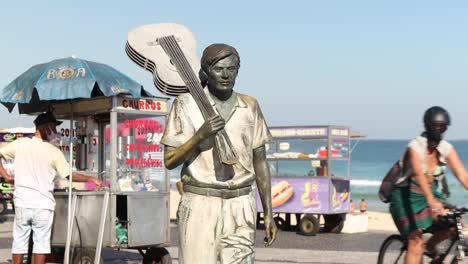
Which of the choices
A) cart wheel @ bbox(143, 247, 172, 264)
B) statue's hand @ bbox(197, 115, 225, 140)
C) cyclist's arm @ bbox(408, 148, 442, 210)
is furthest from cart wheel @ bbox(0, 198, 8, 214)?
statue's hand @ bbox(197, 115, 225, 140)

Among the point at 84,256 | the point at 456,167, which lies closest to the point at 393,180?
the point at 456,167

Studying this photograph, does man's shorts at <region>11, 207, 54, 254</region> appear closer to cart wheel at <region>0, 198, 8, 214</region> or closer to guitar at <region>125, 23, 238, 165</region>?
guitar at <region>125, 23, 238, 165</region>

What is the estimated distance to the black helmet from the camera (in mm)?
6797

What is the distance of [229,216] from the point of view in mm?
4047

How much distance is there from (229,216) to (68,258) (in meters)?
5.26

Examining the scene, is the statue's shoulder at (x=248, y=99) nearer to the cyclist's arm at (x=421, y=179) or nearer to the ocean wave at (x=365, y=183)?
the cyclist's arm at (x=421, y=179)

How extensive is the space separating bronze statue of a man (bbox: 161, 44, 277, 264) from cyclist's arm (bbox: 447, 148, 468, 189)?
10.6 ft

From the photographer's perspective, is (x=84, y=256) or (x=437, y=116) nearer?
(x=437, y=116)

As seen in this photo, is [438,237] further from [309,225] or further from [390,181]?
[309,225]

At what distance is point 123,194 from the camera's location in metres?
9.15

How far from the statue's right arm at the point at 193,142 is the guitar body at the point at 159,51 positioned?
5.97 feet

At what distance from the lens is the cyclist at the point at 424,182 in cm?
682

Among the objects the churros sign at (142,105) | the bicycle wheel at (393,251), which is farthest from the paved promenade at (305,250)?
the bicycle wheel at (393,251)

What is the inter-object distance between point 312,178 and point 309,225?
95cm
